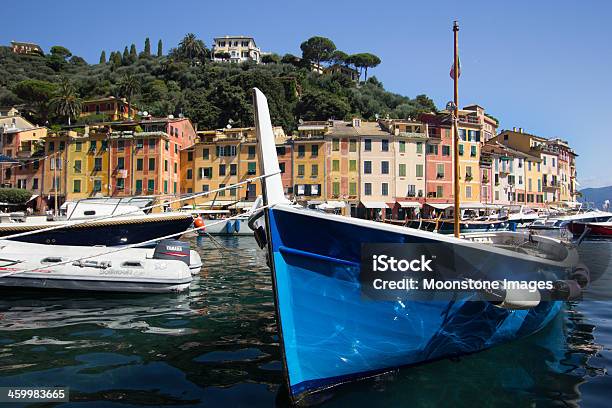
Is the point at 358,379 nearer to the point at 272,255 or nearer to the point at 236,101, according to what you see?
the point at 272,255

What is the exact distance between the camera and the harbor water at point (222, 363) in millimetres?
5172

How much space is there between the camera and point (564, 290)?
6547mm

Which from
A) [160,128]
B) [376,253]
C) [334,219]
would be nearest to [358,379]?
[376,253]

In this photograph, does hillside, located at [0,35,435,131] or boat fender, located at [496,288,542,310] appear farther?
hillside, located at [0,35,435,131]

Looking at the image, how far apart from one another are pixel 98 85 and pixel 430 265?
3871 inches

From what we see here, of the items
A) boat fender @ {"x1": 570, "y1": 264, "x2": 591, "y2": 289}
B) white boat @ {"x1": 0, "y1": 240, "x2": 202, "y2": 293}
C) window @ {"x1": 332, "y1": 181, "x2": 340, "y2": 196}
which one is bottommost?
white boat @ {"x1": 0, "y1": 240, "x2": 202, "y2": 293}

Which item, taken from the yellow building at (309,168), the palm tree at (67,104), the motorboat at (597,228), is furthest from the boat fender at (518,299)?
the palm tree at (67,104)

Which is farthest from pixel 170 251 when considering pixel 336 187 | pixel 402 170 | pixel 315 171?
pixel 402 170

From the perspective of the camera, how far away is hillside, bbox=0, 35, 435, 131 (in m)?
67.6

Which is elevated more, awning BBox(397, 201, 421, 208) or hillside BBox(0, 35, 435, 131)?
hillside BBox(0, 35, 435, 131)

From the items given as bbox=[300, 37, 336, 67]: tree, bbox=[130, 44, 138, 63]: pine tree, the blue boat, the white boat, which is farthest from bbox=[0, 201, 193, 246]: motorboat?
bbox=[130, 44, 138, 63]: pine tree

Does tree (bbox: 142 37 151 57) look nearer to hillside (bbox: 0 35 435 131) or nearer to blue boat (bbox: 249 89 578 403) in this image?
hillside (bbox: 0 35 435 131)

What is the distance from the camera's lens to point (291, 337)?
16.8ft

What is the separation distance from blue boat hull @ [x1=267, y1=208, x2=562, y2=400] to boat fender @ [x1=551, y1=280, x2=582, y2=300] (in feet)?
5.52
